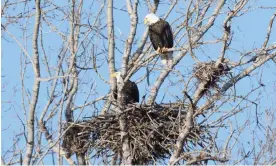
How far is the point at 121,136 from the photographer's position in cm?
890

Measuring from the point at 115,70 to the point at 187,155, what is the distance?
1.40 metres

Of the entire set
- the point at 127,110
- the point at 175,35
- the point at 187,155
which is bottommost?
the point at 187,155

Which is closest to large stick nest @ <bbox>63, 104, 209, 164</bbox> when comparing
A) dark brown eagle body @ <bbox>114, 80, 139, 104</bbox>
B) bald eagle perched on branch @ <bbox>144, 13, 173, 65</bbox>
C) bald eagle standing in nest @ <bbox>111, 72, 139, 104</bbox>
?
bald eagle standing in nest @ <bbox>111, 72, 139, 104</bbox>

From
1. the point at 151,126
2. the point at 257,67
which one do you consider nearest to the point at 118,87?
the point at 151,126

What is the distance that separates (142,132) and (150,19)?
70.7 inches

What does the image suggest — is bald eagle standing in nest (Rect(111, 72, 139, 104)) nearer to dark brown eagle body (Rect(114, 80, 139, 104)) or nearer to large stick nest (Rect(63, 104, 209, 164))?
dark brown eagle body (Rect(114, 80, 139, 104))

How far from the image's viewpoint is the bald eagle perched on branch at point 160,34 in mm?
10250

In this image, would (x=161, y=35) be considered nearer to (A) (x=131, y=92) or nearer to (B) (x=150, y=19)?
(B) (x=150, y=19)

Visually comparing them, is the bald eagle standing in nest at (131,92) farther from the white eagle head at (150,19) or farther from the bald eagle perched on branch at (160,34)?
the white eagle head at (150,19)

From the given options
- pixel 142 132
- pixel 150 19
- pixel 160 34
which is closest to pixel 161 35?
pixel 160 34

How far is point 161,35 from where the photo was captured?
1033 cm

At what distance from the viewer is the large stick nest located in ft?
29.3

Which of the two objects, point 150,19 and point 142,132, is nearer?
point 142,132

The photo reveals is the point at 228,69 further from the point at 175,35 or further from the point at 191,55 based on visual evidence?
the point at 175,35
